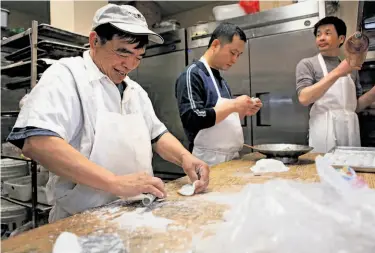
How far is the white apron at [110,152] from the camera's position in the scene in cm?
→ 94

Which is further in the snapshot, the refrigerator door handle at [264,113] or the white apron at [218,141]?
the refrigerator door handle at [264,113]

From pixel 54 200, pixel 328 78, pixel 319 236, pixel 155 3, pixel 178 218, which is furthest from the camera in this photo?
pixel 155 3

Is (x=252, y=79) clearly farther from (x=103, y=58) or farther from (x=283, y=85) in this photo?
(x=103, y=58)

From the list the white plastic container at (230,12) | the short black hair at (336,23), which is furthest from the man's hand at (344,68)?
the white plastic container at (230,12)

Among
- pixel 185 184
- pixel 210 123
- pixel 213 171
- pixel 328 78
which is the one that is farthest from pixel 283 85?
pixel 185 184

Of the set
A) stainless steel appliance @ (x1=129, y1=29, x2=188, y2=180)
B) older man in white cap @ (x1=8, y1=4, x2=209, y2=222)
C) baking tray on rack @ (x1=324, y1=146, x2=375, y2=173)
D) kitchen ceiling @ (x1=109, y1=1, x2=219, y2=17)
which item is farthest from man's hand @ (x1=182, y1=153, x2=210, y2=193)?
kitchen ceiling @ (x1=109, y1=1, x2=219, y2=17)

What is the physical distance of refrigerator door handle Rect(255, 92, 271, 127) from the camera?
2.41 m

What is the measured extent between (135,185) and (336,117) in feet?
4.41

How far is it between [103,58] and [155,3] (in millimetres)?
2959

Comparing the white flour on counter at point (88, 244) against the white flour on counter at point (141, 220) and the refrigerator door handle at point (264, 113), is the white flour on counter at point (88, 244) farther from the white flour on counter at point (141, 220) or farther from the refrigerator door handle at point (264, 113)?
the refrigerator door handle at point (264, 113)

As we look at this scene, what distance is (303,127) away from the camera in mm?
2271

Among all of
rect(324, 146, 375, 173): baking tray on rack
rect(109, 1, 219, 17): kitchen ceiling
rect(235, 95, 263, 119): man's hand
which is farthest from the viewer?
rect(109, 1, 219, 17): kitchen ceiling

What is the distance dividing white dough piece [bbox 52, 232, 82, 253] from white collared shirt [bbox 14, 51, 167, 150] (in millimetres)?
326

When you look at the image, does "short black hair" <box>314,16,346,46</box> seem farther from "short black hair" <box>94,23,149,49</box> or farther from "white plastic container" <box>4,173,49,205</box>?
"white plastic container" <box>4,173,49,205</box>
